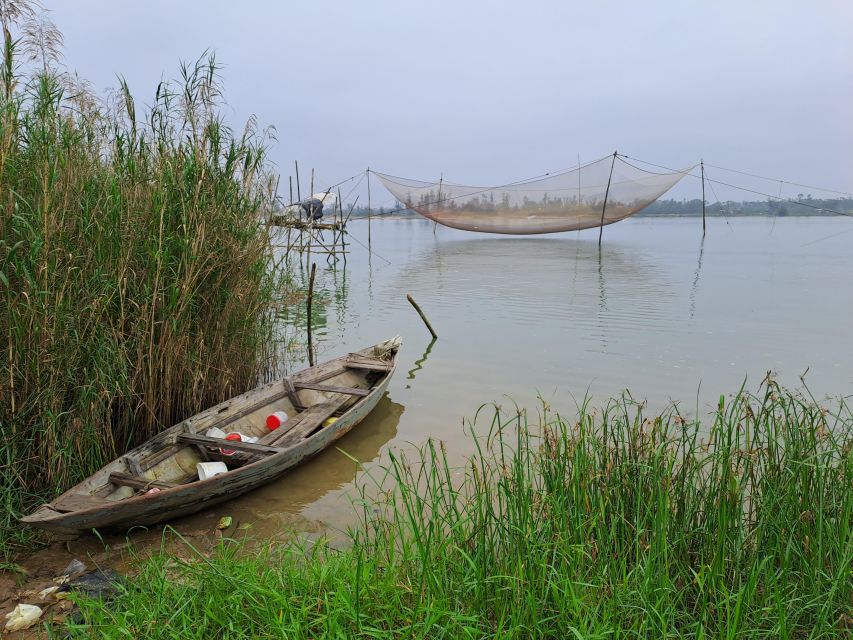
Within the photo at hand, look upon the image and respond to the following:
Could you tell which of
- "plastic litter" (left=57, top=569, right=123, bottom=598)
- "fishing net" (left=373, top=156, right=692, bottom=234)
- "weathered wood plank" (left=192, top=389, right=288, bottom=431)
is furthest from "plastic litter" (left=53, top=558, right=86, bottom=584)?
"fishing net" (left=373, top=156, right=692, bottom=234)

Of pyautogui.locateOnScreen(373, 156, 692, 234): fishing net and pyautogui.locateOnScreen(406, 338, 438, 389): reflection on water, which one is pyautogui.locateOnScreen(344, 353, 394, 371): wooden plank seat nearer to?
pyautogui.locateOnScreen(406, 338, 438, 389): reflection on water

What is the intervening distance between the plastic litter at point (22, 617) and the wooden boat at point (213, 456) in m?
0.41

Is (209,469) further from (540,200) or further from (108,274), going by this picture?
(540,200)

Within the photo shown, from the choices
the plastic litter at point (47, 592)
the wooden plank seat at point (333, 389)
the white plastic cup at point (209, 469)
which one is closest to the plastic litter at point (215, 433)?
the white plastic cup at point (209, 469)

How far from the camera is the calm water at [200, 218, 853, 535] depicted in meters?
4.50

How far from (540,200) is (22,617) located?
2149 cm

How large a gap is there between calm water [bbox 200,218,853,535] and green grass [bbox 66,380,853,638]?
4.57ft

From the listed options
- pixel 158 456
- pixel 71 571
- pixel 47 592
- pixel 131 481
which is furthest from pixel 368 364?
pixel 47 592

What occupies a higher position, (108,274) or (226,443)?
(108,274)

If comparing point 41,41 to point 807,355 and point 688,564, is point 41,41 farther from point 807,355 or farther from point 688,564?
point 807,355

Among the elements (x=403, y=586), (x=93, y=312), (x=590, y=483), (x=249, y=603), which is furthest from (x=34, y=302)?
(x=590, y=483)

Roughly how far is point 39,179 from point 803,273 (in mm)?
16548

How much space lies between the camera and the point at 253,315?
14.0ft

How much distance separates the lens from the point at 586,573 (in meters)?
1.71
